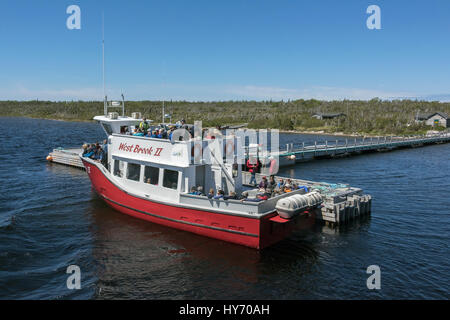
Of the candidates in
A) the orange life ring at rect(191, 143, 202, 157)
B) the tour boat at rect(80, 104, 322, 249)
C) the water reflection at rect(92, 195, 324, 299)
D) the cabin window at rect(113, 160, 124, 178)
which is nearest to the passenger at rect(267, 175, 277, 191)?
the tour boat at rect(80, 104, 322, 249)

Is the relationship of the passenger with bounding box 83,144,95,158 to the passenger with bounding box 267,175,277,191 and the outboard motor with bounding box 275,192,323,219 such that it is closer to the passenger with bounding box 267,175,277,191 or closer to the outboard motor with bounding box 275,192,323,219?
the passenger with bounding box 267,175,277,191

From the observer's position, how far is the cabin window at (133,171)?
16219mm

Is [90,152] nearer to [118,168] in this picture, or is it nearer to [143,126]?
[118,168]

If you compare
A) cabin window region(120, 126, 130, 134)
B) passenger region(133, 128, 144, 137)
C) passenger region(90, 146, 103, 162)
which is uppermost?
cabin window region(120, 126, 130, 134)

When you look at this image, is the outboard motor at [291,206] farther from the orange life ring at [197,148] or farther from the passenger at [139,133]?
the passenger at [139,133]

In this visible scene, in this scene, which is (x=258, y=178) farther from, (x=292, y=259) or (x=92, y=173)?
(x=92, y=173)

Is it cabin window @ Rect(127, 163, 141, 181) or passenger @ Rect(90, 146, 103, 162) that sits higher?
passenger @ Rect(90, 146, 103, 162)

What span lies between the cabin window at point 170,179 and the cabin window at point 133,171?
1.79 metres

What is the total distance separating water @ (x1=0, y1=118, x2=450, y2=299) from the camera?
10984 millimetres

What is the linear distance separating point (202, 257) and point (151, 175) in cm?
456

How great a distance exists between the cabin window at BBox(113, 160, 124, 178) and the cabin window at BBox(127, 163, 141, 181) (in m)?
0.66

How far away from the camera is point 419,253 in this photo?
13.9 metres
